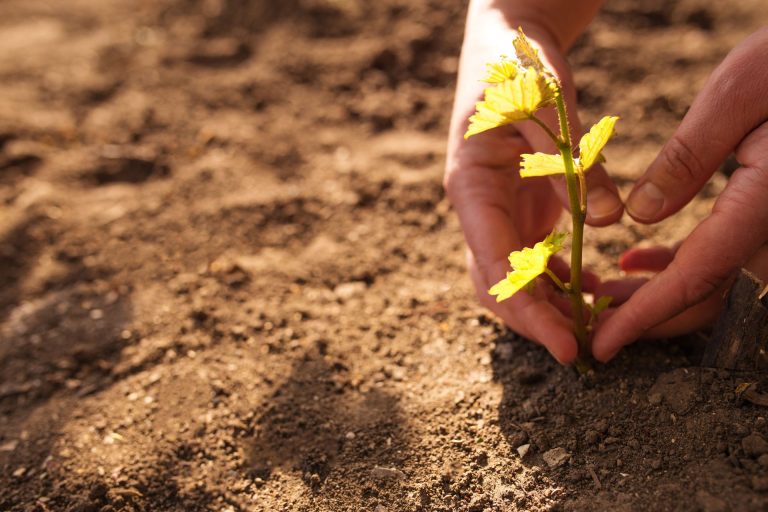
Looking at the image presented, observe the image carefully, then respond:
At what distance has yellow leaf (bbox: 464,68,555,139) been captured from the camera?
4.08 ft

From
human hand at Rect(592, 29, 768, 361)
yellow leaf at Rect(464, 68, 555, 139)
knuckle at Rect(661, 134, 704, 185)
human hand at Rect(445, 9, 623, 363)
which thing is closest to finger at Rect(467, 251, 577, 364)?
human hand at Rect(445, 9, 623, 363)

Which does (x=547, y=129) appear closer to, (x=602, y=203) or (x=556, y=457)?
(x=602, y=203)

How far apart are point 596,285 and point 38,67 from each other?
10.6 ft

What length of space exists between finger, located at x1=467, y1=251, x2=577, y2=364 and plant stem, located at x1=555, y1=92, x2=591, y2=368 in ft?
0.15

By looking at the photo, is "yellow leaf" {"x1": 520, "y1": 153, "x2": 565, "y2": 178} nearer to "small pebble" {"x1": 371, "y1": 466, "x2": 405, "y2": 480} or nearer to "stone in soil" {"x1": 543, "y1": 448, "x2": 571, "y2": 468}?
"stone in soil" {"x1": 543, "y1": 448, "x2": 571, "y2": 468}

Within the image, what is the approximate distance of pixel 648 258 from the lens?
6.66 feet

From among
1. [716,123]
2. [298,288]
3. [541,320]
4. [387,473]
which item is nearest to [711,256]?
[716,123]

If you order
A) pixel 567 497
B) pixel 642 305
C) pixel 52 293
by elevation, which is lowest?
pixel 52 293

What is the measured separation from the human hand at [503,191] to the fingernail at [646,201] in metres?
0.03

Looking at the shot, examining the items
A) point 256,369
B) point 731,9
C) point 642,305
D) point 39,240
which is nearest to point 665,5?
point 731,9

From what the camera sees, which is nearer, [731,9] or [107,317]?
[107,317]

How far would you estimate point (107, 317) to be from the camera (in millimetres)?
2361

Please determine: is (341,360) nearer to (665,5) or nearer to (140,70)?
(140,70)

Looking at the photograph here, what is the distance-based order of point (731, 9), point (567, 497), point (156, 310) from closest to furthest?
point (567, 497) → point (156, 310) → point (731, 9)
